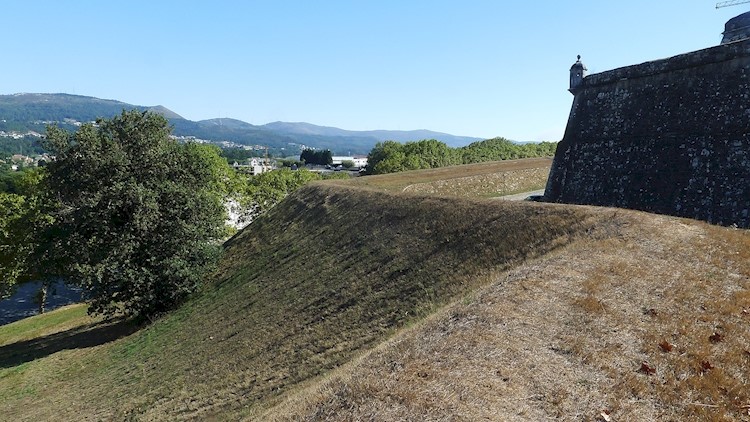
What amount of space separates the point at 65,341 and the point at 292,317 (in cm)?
1905

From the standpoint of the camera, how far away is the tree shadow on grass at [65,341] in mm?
27094

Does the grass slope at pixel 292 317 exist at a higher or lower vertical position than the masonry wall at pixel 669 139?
lower

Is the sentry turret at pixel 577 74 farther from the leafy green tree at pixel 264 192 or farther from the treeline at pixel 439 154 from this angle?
the treeline at pixel 439 154

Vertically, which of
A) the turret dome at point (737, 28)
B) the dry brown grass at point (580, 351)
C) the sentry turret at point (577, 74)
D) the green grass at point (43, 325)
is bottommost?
the green grass at point (43, 325)

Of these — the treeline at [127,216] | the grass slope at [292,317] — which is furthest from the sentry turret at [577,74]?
the treeline at [127,216]

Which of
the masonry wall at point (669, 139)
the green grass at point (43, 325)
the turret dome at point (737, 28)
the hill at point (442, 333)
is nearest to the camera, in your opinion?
the hill at point (442, 333)

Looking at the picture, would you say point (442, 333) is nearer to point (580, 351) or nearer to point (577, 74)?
point (580, 351)

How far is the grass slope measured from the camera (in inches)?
611

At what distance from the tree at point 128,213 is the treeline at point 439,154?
52910 millimetres

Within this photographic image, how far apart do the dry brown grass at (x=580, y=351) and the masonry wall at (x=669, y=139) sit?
5094 millimetres

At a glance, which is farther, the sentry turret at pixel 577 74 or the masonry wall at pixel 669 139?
the sentry turret at pixel 577 74

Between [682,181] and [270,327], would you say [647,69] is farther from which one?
[270,327]

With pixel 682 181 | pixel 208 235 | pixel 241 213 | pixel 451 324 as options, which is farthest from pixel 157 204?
pixel 241 213

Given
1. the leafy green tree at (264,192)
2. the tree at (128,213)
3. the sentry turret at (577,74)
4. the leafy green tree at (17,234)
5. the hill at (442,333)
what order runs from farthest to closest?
the leafy green tree at (264,192) → the leafy green tree at (17,234) → the tree at (128,213) → the sentry turret at (577,74) → the hill at (442,333)
